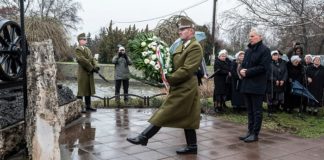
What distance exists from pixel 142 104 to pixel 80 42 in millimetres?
2299

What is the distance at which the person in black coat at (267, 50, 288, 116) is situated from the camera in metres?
8.62

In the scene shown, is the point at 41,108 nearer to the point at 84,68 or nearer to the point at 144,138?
the point at 144,138

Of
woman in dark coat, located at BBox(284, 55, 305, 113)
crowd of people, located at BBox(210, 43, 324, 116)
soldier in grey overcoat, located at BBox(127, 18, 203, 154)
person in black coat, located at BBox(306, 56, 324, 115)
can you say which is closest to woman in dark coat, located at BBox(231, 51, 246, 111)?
crowd of people, located at BBox(210, 43, 324, 116)

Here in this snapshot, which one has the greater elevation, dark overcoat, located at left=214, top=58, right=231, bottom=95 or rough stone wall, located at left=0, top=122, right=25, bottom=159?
dark overcoat, located at left=214, top=58, right=231, bottom=95

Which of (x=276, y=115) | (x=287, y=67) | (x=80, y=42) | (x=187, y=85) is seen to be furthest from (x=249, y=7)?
(x=187, y=85)

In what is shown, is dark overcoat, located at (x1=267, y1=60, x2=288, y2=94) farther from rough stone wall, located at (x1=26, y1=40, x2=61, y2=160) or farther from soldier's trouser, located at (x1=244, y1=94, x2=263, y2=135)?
rough stone wall, located at (x1=26, y1=40, x2=61, y2=160)

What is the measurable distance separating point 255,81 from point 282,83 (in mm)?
2923

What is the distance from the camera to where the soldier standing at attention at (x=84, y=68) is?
8.24 m

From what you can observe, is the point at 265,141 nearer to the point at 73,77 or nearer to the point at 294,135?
the point at 294,135

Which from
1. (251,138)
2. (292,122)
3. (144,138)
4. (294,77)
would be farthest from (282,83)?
(144,138)

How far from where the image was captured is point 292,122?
26.0ft

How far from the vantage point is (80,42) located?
823cm

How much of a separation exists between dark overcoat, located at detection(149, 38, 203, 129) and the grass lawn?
2639 millimetres

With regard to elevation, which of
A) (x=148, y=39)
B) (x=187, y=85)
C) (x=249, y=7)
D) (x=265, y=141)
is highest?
(x=249, y=7)
